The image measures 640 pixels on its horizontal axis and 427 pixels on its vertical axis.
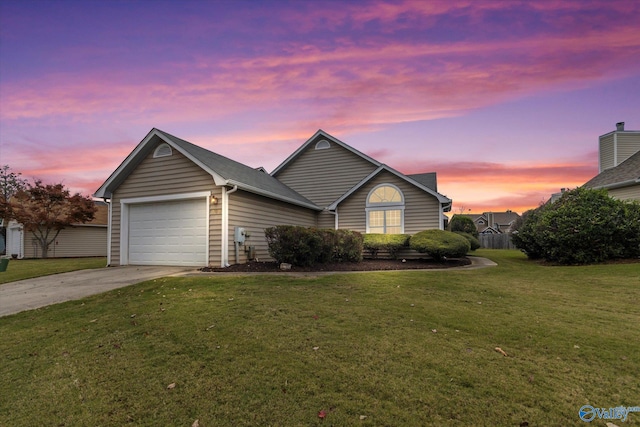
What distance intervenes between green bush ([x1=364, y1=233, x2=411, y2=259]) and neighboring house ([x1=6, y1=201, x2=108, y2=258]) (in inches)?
887

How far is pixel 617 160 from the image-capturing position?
20094mm

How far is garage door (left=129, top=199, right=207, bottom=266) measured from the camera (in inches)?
446

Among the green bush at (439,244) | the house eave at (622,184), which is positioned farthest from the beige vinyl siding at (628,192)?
the green bush at (439,244)

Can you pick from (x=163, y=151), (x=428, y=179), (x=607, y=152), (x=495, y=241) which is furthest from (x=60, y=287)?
(x=495, y=241)

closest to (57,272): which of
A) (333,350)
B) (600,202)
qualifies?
(333,350)

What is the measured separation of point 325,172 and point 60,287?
42.9 ft

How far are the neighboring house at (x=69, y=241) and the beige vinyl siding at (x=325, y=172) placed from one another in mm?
17003

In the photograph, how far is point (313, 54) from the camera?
12180mm

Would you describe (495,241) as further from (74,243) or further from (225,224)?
(74,243)

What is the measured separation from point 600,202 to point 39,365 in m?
16.6

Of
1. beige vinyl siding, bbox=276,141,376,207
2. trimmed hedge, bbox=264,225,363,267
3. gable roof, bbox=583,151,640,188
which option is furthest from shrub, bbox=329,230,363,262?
gable roof, bbox=583,151,640,188

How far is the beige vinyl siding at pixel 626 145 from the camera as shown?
1983 centimetres

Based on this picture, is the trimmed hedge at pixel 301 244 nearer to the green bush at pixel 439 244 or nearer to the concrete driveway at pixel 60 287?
the concrete driveway at pixel 60 287

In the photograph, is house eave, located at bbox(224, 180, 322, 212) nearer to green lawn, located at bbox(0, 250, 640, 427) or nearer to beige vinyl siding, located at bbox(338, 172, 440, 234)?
beige vinyl siding, located at bbox(338, 172, 440, 234)
